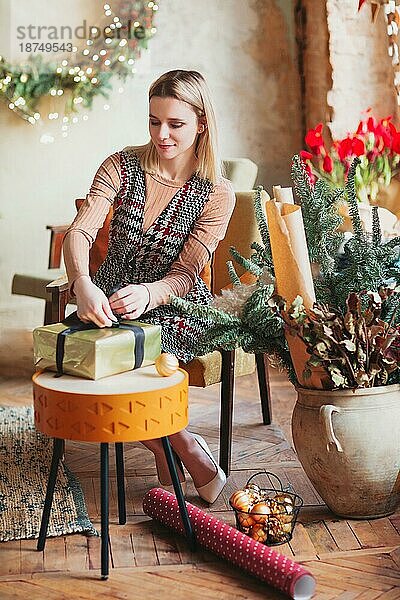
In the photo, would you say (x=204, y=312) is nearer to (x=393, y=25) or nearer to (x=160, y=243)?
(x=160, y=243)

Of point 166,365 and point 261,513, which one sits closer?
point 166,365

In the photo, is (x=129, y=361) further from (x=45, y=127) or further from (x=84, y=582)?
(x=45, y=127)

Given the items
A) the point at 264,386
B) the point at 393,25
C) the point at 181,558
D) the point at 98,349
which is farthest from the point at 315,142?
the point at 181,558

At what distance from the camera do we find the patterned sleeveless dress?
10.5 ft

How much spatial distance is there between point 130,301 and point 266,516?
29.3 inches

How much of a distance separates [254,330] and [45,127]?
277 centimetres

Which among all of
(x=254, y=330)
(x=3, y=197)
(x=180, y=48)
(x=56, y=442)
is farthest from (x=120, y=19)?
(x=56, y=442)

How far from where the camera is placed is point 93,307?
2.77 metres

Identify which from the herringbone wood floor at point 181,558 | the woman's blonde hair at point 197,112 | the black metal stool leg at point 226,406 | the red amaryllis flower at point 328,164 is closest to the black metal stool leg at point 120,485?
the herringbone wood floor at point 181,558

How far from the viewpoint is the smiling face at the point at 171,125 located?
3.10 m

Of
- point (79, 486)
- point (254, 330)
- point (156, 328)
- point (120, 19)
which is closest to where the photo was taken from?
point (156, 328)

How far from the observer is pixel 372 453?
2828 millimetres

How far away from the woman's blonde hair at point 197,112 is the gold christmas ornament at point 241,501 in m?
1.05

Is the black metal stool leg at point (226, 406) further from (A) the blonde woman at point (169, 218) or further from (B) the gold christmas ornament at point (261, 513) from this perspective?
(B) the gold christmas ornament at point (261, 513)
